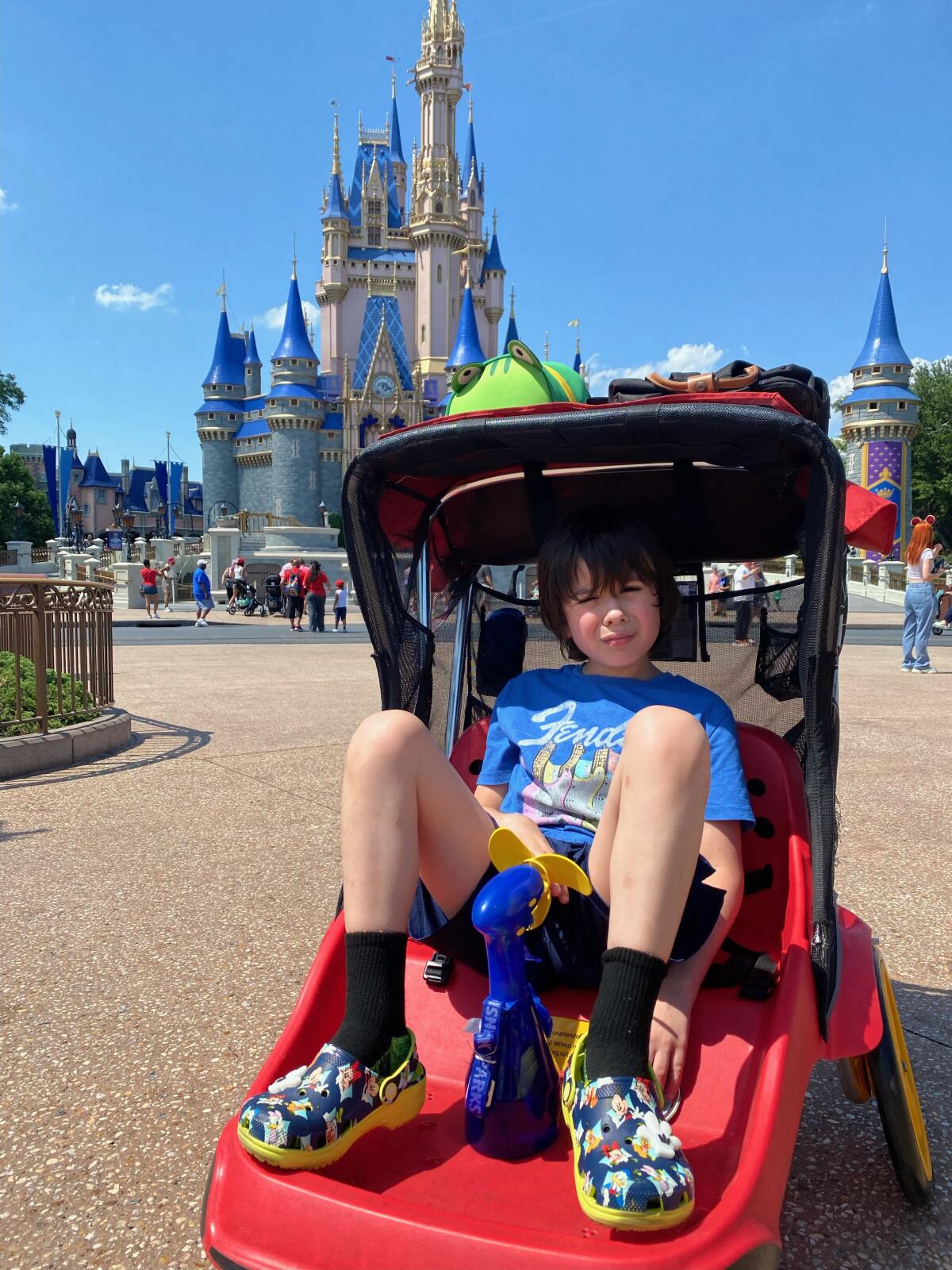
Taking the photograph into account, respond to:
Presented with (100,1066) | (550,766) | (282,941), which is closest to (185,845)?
(282,941)

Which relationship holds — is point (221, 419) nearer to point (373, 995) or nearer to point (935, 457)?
point (935, 457)

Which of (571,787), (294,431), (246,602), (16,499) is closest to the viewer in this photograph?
(571,787)

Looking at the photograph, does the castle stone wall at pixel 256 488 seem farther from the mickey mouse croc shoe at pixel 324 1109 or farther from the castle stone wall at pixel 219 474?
the mickey mouse croc shoe at pixel 324 1109

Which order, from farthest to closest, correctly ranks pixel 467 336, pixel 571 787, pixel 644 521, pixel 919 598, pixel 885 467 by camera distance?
pixel 467 336 < pixel 885 467 < pixel 919 598 < pixel 644 521 < pixel 571 787

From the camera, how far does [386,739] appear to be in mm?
1753

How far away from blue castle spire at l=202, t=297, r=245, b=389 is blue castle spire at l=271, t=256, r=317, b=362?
7.48 meters

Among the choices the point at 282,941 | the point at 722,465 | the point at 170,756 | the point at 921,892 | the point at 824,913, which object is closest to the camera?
the point at 824,913

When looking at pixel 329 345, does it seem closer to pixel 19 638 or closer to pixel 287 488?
pixel 287 488

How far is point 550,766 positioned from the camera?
2.09 m

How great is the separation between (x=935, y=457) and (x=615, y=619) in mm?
54530

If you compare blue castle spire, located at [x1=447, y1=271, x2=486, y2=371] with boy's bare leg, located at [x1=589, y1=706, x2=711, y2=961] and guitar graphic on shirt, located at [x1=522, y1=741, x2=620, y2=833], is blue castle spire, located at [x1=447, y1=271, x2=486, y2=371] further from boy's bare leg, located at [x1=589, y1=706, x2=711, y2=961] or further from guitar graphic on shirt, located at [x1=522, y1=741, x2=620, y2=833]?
boy's bare leg, located at [x1=589, y1=706, x2=711, y2=961]

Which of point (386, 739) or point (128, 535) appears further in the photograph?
point (128, 535)

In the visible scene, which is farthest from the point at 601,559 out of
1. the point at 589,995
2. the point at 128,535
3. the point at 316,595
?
the point at 128,535

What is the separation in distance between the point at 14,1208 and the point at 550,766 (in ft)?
4.56
